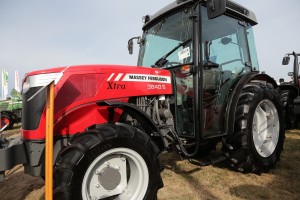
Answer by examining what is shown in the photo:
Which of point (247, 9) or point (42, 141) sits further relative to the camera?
point (247, 9)

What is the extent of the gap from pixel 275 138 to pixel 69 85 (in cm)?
311

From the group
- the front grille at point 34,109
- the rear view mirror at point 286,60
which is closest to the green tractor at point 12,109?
the front grille at point 34,109

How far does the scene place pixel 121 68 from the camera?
108 inches

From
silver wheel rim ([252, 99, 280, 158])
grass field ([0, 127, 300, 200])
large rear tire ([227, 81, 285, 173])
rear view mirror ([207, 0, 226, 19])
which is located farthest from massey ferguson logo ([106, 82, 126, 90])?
silver wheel rim ([252, 99, 280, 158])

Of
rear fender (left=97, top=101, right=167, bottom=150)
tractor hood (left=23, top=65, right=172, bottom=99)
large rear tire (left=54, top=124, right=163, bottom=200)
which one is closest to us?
large rear tire (left=54, top=124, right=163, bottom=200)

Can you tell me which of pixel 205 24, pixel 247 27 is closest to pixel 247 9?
pixel 247 27

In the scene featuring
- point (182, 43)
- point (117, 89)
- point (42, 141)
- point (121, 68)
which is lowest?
point (42, 141)

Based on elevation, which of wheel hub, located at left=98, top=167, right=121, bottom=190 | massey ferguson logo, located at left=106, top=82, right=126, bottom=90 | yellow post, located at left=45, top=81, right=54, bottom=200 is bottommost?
wheel hub, located at left=98, top=167, right=121, bottom=190

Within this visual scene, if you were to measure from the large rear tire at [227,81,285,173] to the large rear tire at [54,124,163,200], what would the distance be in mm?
1394

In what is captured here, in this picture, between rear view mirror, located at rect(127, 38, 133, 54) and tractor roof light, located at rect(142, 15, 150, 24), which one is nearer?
tractor roof light, located at rect(142, 15, 150, 24)

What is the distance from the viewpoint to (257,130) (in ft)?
12.4

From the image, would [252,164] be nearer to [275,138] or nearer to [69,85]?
[275,138]

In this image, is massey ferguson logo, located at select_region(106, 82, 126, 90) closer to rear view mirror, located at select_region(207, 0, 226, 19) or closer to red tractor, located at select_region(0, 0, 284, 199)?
red tractor, located at select_region(0, 0, 284, 199)

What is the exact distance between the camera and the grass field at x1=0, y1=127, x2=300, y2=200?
284 cm
